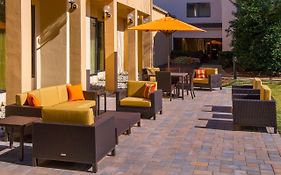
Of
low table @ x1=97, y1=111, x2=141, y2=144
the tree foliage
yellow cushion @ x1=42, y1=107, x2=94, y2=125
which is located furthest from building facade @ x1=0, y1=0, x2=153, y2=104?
the tree foliage

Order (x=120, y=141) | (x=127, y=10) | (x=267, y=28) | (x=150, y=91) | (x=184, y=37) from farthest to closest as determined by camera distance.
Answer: (x=184, y=37) < (x=267, y=28) < (x=127, y=10) < (x=150, y=91) < (x=120, y=141)

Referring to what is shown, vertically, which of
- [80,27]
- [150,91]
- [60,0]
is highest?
[60,0]

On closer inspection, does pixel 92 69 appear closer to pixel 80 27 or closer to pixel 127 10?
pixel 127 10

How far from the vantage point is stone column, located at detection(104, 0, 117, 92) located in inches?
619

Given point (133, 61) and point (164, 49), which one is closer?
point (133, 61)

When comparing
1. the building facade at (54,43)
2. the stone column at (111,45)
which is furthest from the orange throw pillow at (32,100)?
the stone column at (111,45)

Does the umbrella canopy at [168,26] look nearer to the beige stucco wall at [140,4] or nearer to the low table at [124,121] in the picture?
the beige stucco wall at [140,4]

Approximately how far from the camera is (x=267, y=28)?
22.2 metres

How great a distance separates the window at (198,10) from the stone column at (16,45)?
30.8m

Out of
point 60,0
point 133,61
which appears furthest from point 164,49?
point 60,0

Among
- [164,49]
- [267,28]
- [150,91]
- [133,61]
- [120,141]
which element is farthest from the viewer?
[164,49]

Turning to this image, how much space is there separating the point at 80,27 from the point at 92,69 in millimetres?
6609

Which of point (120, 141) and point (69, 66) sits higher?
point (69, 66)

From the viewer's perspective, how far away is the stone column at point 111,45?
1571cm
